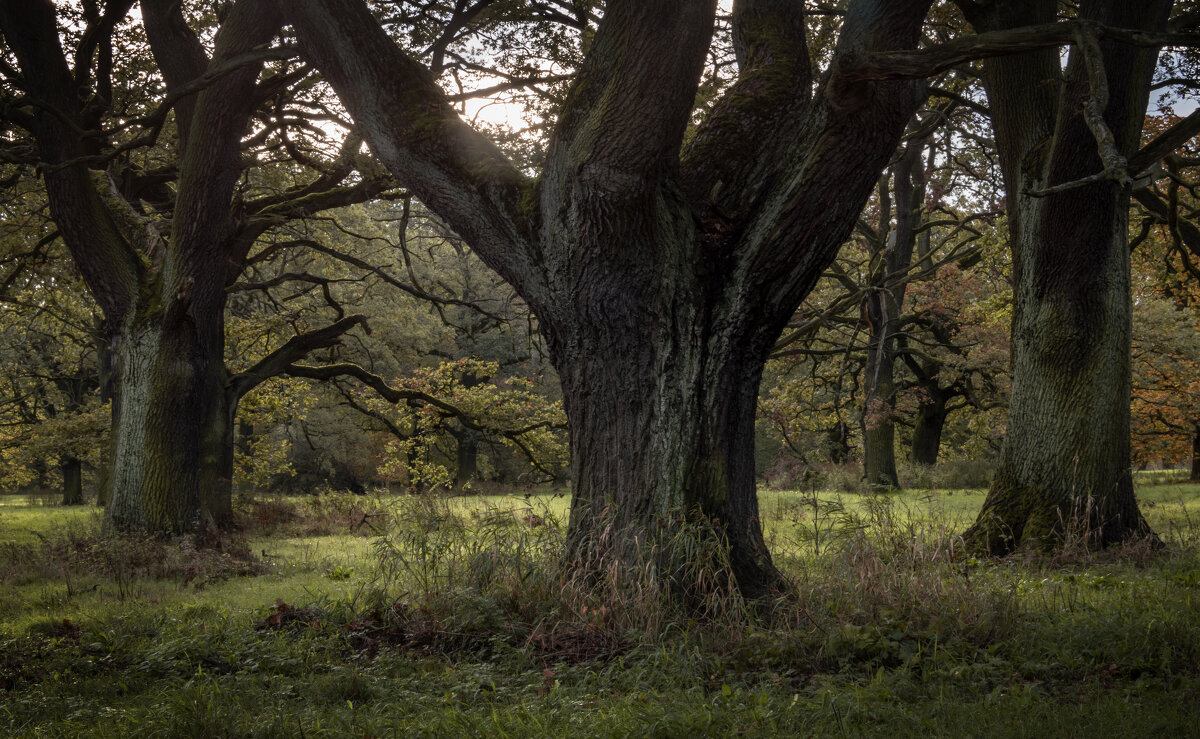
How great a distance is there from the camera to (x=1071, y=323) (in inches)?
324

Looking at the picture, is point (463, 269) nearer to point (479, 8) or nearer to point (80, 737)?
point (479, 8)

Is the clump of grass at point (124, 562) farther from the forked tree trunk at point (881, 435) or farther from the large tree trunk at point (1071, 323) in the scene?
the forked tree trunk at point (881, 435)

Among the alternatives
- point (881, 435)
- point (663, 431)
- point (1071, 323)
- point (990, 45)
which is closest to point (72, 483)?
point (881, 435)

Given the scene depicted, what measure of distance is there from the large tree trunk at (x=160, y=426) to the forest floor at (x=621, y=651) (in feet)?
10.2

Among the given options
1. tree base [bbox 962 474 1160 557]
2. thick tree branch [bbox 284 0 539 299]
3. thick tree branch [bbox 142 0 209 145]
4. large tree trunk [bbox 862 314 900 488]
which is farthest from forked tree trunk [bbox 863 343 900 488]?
thick tree branch [bbox 142 0 209 145]

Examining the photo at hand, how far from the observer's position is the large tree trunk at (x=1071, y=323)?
7895 millimetres

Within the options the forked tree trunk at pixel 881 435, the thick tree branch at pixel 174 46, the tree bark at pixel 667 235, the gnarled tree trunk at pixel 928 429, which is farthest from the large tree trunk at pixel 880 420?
the thick tree branch at pixel 174 46

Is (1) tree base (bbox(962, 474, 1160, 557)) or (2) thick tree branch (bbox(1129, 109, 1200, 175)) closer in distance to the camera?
(2) thick tree branch (bbox(1129, 109, 1200, 175))

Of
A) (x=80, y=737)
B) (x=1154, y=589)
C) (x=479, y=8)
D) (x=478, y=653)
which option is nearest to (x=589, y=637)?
(x=478, y=653)

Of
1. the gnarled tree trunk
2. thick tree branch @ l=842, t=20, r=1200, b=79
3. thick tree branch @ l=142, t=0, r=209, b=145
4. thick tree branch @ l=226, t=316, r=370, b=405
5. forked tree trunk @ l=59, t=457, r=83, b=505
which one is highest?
thick tree branch @ l=142, t=0, r=209, b=145

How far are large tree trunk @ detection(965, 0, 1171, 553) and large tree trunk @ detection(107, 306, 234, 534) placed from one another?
952 centimetres

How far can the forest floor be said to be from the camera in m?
3.52

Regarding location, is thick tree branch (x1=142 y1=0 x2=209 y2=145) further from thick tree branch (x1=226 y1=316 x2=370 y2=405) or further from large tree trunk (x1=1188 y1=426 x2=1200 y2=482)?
large tree trunk (x1=1188 y1=426 x2=1200 y2=482)

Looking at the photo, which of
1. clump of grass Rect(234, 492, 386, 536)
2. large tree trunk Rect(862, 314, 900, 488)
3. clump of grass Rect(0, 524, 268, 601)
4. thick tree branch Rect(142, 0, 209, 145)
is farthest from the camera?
large tree trunk Rect(862, 314, 900, 488)
